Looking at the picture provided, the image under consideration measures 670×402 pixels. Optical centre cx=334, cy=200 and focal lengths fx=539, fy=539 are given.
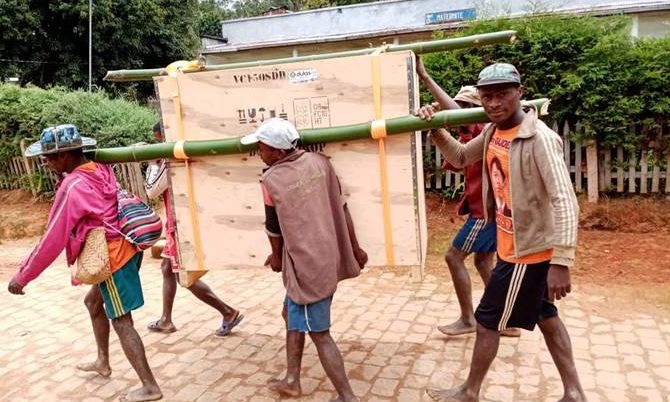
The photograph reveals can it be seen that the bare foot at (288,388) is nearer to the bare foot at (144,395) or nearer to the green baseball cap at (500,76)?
the bare foot at (144,395)

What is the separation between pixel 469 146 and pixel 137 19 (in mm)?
20576

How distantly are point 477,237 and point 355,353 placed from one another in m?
1.20

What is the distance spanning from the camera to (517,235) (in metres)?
2.61

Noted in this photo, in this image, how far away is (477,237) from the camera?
12.2ft

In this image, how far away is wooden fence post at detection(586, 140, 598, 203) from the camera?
270 inches

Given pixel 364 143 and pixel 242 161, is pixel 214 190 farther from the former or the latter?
pixel 364 143

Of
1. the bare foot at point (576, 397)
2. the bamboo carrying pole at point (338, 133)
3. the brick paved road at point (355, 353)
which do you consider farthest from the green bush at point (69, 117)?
the bare foot at point (576, 397)

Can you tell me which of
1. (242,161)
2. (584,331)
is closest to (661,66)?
(584,331)

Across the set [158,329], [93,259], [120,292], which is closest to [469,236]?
[120,292]

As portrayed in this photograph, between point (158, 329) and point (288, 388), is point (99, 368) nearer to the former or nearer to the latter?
point (158, 329)

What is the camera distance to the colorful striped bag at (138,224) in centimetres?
324

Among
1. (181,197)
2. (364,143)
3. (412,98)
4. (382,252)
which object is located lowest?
(382,252)

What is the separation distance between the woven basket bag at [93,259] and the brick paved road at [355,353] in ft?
3.02

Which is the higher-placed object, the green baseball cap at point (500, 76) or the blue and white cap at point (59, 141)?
the green baseball cap at point (500, 76)
